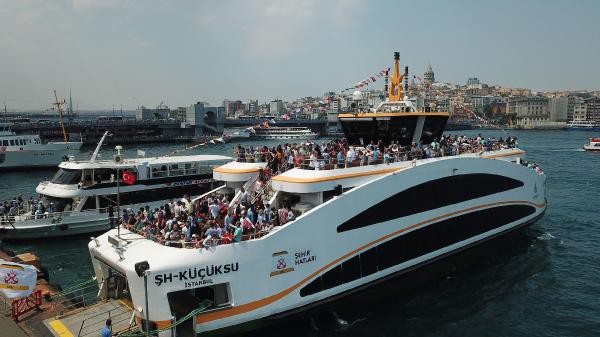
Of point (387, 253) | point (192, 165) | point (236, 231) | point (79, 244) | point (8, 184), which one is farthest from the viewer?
point (8, 184)

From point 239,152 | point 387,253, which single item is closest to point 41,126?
point 239,152

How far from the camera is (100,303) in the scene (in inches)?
462

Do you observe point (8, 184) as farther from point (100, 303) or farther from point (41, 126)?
point (41, 126)

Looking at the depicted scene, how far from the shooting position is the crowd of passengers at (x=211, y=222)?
422 inches

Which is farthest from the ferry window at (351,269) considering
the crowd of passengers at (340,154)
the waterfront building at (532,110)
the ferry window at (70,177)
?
the waterfront building at (532,110)

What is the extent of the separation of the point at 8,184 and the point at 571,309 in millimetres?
47216

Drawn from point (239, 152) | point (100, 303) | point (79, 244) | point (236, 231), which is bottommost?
point (79, 244)

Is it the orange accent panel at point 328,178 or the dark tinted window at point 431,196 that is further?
the dark tinted window at point 431,196

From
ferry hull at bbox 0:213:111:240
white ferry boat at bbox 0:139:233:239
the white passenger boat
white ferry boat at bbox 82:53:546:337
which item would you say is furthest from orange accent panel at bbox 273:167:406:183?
the white passenger boat

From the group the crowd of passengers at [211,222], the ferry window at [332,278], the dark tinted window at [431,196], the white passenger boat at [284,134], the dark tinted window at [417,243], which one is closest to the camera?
the crowd of passengers at [211,222]

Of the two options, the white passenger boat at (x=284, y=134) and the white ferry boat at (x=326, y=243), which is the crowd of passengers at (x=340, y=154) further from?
the white passenger boat at (x=284, y=134)

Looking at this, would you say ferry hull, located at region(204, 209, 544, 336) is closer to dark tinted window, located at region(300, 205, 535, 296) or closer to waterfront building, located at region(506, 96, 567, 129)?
dark tinted window, located at region(300, 205, 535, 296)

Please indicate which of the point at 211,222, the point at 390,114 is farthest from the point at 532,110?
the point at 211,222

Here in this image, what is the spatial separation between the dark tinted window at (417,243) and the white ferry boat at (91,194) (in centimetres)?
1316
